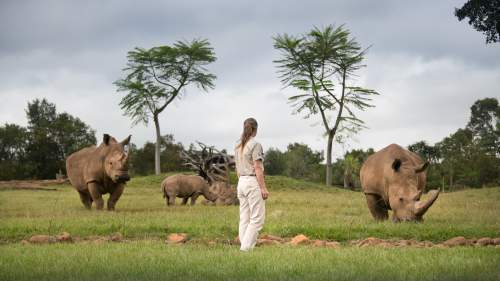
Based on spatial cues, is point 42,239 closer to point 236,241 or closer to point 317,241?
point 236,241

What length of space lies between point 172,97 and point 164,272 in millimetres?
43820

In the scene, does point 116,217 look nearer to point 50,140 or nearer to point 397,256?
point 397,256

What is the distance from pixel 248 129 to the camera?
996 centimetres

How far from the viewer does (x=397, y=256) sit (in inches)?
368

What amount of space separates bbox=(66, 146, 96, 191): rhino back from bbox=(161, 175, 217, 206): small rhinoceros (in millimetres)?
3325

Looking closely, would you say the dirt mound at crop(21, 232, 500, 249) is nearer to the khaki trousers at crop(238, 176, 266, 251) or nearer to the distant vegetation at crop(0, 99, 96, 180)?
the khaki trousers at crop(238, 176, 266, 251)

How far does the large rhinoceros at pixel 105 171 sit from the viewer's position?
17969 mm

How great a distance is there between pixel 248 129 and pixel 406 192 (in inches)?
210

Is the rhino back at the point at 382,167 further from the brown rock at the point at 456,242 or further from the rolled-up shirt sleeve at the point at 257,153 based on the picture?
the rolled-up shirt sleeve at the point at 257,153

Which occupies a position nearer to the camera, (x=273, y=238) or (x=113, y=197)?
(x=273, y=238)

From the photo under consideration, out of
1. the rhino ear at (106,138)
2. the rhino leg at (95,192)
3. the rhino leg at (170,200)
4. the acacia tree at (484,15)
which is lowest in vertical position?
the rhino leg at (170,200)

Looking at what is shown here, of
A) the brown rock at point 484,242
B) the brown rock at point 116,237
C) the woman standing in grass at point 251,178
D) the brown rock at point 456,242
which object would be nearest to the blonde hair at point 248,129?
the woman standing in grass at point 251,178

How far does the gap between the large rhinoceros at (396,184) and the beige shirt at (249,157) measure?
4.72m

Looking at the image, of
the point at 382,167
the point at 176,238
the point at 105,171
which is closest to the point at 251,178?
the point at 176,238
